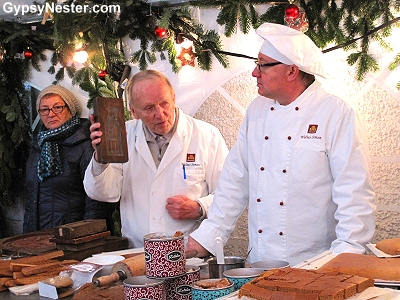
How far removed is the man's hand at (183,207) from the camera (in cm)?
311

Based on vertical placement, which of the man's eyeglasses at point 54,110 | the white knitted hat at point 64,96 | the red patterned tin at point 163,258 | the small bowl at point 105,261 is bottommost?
the small bowl at point 105,261

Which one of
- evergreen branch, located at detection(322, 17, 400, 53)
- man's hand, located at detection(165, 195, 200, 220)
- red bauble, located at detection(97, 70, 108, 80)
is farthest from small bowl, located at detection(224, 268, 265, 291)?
red bauble, located at detection(97, 70, 108, 80)

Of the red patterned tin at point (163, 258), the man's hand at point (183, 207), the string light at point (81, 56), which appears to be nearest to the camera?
the red patterned tin at point (163, 258)

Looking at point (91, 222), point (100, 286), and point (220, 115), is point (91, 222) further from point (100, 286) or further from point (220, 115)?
point (220, 115)

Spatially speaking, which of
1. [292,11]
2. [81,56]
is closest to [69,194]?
[81,56]

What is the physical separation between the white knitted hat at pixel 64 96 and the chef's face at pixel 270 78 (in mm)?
2136

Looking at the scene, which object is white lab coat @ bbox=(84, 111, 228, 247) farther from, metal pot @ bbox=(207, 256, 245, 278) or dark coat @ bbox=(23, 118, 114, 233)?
metal pot @ bbox=(207, 256, 245, 278)

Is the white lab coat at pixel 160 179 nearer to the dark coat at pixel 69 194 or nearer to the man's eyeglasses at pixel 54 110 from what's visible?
the dark coat at pixel 69 194

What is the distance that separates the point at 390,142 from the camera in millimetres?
3297

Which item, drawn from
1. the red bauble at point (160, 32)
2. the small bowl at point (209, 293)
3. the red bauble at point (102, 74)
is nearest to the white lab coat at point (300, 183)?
the small bowl at point (209, 293)

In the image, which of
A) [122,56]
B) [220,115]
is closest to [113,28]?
[122,56]

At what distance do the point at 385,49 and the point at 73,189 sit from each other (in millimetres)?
2351

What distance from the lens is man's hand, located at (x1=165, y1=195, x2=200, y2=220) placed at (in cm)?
311

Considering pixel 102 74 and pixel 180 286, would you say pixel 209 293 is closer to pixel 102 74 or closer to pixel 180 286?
pixel 180 286
